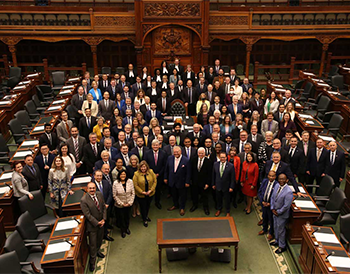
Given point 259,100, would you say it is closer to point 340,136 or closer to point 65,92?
point 340,136

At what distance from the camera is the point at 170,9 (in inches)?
528

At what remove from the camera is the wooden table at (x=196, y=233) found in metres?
6.36

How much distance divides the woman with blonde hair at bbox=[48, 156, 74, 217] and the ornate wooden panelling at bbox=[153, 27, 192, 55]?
25.7 ft

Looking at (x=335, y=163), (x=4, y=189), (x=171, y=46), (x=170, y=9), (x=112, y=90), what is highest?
(x=170, y=9)

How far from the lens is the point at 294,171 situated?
8281mm

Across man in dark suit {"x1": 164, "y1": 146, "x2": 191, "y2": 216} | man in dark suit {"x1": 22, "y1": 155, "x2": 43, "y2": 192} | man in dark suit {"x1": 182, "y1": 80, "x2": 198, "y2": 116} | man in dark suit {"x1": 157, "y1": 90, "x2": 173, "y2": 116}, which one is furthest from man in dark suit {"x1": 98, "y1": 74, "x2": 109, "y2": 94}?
man in dark suit {"x1": 164, "y1": 146, "x2": 191, "y2": 216}

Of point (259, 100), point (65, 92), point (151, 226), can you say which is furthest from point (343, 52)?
point (151, 226)

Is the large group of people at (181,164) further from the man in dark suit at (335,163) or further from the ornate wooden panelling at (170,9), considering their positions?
the ornate wooden panelling at (170,9)

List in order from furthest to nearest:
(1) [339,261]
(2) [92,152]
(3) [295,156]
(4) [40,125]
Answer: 1. (4) [40,125]
2. (2) [92,152]
3. (3) [295,156]
4. (1) [339,261]

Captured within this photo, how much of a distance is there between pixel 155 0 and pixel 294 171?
8189 millimetres

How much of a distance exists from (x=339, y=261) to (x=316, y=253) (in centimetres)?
35

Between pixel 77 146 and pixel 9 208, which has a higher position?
pixel 77 146

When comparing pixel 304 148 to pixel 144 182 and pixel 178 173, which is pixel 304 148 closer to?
pixel 178 173

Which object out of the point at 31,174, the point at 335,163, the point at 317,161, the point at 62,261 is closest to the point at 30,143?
the point at 31,174
